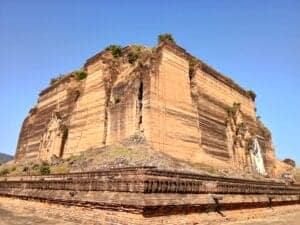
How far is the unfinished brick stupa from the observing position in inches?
789

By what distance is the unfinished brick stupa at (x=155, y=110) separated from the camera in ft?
65.8

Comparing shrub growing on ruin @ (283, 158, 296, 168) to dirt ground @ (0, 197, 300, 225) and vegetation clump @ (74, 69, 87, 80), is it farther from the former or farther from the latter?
dirt ground @ (0, 197, 300, 225)

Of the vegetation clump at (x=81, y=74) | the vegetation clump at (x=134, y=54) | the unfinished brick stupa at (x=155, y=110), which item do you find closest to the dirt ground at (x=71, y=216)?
the unfinished brick stupa at (x=155, y=110)

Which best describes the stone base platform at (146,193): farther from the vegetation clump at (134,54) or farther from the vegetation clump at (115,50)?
the vegetation clump at (115,50)

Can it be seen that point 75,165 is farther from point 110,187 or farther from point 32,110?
point 32,110

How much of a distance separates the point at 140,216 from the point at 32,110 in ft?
108

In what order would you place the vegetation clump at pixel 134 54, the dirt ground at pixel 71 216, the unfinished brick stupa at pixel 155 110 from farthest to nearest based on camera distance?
the vegetation clump at pixel 134 54 < the unfinished brick stupa at pixel 155 110 < the dirt ground at pixel 71 216

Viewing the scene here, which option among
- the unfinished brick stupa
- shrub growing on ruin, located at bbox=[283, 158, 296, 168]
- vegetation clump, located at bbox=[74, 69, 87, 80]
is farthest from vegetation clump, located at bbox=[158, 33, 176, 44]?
shrub growing on ruin, located at bbox=[283, 158, 296, 168]

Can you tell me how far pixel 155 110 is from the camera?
19.4 metres

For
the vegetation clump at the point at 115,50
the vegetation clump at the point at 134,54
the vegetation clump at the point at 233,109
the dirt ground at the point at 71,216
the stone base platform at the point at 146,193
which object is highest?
the vegetation clump at the point at 115,50

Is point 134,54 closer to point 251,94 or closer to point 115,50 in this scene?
point 115,50

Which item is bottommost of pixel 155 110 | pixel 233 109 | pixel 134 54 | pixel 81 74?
pixel 155 110

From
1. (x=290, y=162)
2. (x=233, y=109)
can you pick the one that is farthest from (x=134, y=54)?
(x=290, y=162)

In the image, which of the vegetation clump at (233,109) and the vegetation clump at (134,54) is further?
the vegetation clump at (233,109)
